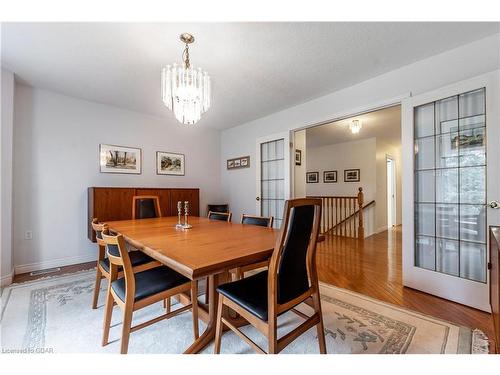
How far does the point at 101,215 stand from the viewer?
2998mm

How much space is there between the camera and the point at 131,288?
1.26 meters

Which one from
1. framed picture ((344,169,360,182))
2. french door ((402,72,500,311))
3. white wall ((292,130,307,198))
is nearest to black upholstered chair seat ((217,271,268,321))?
french door ((402,72,500,311))

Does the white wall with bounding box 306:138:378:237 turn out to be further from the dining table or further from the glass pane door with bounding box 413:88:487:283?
the dining table

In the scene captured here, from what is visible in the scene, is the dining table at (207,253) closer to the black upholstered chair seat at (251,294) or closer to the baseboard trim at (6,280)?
the black upholstered chair seat at (251,294)

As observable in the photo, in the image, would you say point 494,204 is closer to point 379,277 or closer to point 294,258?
point 379,277

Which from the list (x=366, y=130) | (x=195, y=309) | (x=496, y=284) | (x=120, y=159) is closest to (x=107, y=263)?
(x=195, y=309)

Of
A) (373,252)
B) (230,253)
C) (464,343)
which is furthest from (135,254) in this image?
(373,252)

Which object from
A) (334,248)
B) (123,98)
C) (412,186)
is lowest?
(334,248)

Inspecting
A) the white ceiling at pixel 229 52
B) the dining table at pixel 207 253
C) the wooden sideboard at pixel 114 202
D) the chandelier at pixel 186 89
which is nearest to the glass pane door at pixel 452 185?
the white ceiling at pixel 229 52

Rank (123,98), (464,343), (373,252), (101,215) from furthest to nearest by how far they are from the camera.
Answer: (373,252) → (123,98) → (101,215) → (464,343)

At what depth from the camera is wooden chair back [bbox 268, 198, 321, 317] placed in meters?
1.06

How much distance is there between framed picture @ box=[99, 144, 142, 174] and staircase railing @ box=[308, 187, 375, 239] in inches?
160

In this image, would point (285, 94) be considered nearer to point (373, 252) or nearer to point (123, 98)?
point (123, 98)
